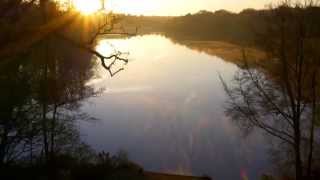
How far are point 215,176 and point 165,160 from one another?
3.14 m

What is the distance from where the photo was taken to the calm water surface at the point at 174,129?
898 inches

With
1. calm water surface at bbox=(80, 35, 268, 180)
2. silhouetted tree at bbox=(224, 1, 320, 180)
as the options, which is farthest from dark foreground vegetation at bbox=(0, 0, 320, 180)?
calm water surface at bbox=(80, 35, 268, 180)

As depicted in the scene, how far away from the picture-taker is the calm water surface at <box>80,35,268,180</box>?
2281cm

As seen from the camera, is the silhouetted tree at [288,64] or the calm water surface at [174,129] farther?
the calm water surface at [174,129]

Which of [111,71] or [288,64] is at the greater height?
[288,64]

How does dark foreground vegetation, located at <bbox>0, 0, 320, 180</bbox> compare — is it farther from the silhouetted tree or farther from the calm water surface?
the calm water surface

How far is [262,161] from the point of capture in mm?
22188

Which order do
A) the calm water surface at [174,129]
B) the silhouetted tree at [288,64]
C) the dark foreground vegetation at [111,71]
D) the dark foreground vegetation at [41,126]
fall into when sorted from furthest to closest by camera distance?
the calm water surface at [174,129]
the silhouetted tree at [288,64]
the dark foreground vegetation at [111,71]
the dark foreground vegetation at [41,126]

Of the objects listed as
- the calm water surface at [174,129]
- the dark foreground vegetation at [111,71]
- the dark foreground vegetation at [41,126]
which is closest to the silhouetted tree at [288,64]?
the dark foreground vegetation at [111,71]

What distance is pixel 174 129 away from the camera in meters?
29.0

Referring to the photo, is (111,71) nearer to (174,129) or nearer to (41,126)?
(41,126)

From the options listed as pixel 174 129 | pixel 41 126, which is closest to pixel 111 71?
pixel 41 126

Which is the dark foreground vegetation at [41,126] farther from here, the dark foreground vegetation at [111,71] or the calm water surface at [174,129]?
the calm water surface at [174,129]

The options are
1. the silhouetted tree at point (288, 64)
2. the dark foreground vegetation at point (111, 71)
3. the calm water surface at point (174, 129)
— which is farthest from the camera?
the calm water surface at point (174, 129)
